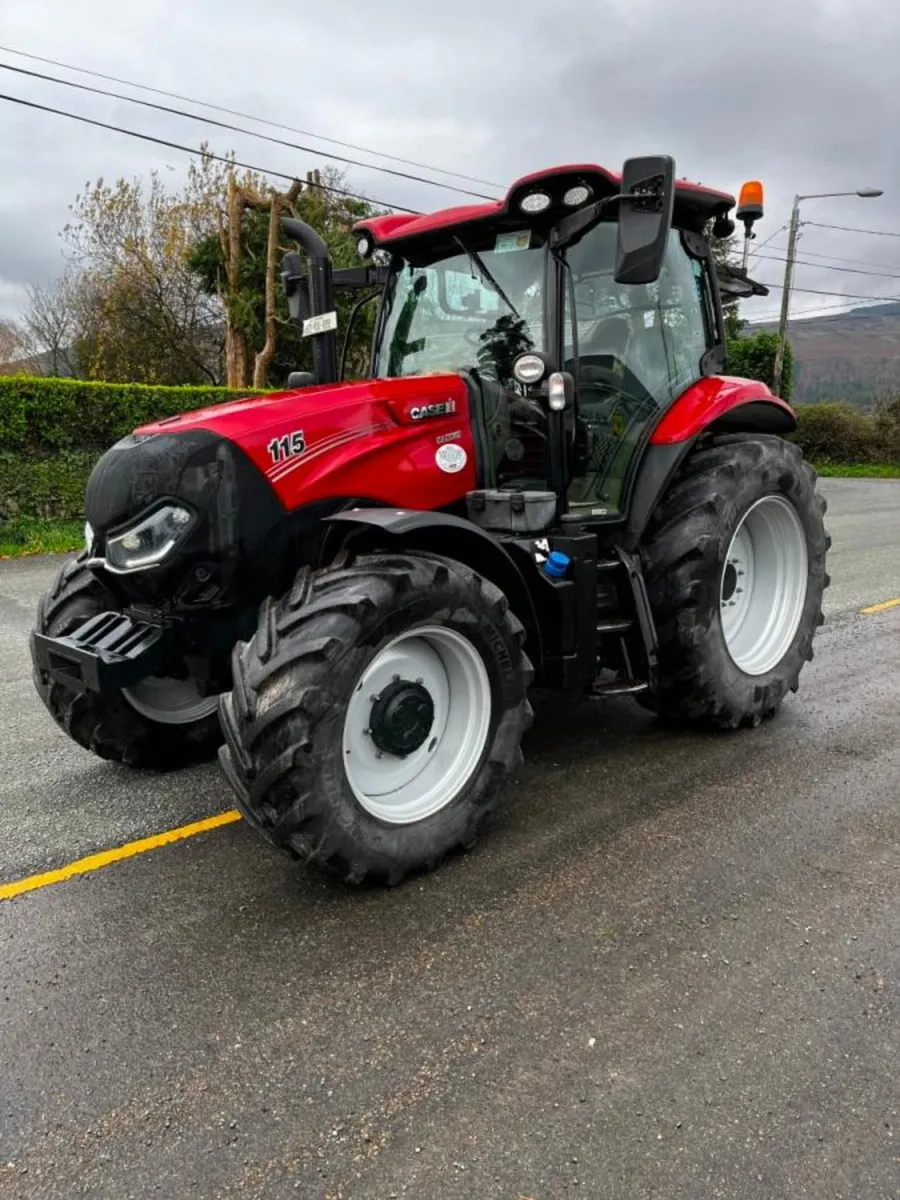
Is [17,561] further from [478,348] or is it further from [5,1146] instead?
[5,1146]

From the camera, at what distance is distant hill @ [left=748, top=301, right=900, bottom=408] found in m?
33.2

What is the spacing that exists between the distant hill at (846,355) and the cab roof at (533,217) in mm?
24548

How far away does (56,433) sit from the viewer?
11.4 metres

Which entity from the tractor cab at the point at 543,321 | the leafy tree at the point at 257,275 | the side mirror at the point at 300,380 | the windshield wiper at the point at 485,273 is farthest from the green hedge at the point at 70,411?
the windshield wiper at the point at 485,273

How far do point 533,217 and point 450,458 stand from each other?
1044mm

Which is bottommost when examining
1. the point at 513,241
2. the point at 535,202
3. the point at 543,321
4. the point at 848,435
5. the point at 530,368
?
the point at 848,435

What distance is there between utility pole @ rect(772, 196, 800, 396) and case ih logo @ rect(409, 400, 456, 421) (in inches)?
904

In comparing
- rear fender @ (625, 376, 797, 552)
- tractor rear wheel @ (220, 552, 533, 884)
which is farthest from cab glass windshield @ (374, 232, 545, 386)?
tractor rear wheel @ (220, 552, 533, 884)

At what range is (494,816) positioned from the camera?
132 inches

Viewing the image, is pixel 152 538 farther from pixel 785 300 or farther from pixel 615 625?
pixel 785 300

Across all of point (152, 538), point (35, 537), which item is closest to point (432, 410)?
point (152, 538)

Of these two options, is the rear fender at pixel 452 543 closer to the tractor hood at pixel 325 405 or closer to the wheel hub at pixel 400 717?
the tractor hood at pixel 325 405

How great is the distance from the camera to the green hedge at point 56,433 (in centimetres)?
1111

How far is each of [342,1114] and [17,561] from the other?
9.64 metres
